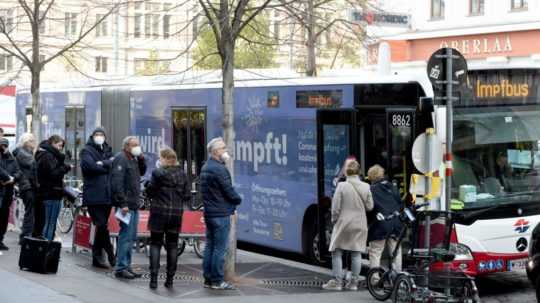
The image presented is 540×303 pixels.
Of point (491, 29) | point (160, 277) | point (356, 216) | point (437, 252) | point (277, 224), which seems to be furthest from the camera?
point (491, 29)

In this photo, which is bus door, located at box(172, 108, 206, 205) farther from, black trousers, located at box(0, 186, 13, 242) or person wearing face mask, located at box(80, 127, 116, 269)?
person wearing face mask, located at box(80, 127, 116, 269)

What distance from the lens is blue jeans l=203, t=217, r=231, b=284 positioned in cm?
1217

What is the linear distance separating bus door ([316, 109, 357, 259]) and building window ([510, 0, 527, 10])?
1745 cm

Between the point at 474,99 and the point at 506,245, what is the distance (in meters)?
1.81

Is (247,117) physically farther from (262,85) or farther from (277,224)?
(277,224)

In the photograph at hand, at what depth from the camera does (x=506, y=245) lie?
500 inches

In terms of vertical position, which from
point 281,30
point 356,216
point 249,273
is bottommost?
point 249,273

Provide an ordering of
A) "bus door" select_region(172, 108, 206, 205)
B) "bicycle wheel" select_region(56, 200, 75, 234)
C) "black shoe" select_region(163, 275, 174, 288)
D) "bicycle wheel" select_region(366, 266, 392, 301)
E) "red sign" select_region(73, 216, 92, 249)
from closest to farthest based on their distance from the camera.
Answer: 1. "bicycle wheel" select_region(366, 266, 392, 301)
2. "black shoe" select_region(163, 275, 174, 288)
3. "red sign" select_region(73, 216, 92, 249)
4. "bus door" select_region(172, 108, 206, 205)
5. "bicycle wheel" select_region(56, 200, 75, 234)

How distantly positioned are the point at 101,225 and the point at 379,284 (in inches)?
152

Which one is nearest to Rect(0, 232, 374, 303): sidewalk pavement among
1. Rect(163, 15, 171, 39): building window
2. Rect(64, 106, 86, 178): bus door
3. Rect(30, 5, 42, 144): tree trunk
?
Rect(163, 15, 171, 39): building window

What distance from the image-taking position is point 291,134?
→ 15.8 m

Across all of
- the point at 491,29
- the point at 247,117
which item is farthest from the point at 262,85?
the point at 491,29

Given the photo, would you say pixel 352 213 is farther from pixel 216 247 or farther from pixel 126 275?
pixel 126 275

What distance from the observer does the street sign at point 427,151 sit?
40.7 feet
